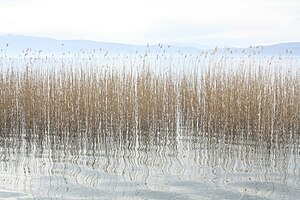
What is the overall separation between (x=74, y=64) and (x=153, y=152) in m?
1.84

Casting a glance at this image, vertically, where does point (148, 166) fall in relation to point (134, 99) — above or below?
below

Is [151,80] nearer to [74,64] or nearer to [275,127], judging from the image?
[74,64]

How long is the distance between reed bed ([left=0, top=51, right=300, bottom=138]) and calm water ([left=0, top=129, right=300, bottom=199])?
16 cm

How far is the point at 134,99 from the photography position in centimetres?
630

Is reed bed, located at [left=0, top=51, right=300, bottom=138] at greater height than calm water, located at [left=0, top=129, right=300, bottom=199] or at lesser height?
greater

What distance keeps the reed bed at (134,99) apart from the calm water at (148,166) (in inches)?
6.3

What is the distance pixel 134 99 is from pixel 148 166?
1.59 metres

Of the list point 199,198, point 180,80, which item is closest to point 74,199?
point 199,198

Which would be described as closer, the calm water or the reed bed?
the calm water

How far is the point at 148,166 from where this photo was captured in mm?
4859

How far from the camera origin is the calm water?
13.6ft

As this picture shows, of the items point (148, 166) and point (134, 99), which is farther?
point (134, 99)

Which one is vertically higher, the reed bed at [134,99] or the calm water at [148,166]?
the reed bed at [134,99]

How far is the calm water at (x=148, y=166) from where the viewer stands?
13.6ft
